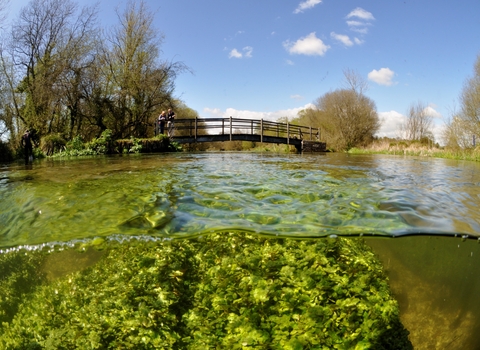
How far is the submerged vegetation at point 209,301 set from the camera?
6.19ft

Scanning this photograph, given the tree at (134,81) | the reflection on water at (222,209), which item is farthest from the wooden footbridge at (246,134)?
the reflection on water at (222,209)

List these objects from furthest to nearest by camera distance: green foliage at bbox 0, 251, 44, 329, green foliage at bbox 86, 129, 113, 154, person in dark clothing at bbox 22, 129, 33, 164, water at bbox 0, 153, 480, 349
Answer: green foliage at bbox 86, 129, 113, 154, person in dark clothing at bbox 22, 129, 33, 164, water at bbox 0, 153, 480, 349, green foliage at bbox 0, 251, 44, 329

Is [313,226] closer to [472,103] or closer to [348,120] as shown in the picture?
[472,103]

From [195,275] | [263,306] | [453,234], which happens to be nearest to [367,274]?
[263,306]

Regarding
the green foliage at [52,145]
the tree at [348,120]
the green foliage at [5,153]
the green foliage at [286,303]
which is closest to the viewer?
the green foliage at [286,303]

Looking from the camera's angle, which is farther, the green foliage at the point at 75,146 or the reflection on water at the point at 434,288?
the green foliage at the point at 75,146

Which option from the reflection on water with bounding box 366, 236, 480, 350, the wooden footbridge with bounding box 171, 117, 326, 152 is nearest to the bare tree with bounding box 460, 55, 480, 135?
the wooden footbridge with bounding box 171, 117, 326, 152

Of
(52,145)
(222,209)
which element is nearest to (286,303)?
(222,209)

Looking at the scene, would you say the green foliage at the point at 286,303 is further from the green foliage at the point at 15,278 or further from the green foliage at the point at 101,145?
the green foliage at the point at 101,145

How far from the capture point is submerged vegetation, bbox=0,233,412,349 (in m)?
1.89

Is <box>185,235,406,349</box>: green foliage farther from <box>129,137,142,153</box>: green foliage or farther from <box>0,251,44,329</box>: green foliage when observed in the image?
<box>129,137,142,153</box>: green foliage

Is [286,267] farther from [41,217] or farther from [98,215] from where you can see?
[41,217]

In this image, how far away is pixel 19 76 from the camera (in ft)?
58.5

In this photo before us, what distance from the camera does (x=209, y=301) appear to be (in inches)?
77.9
